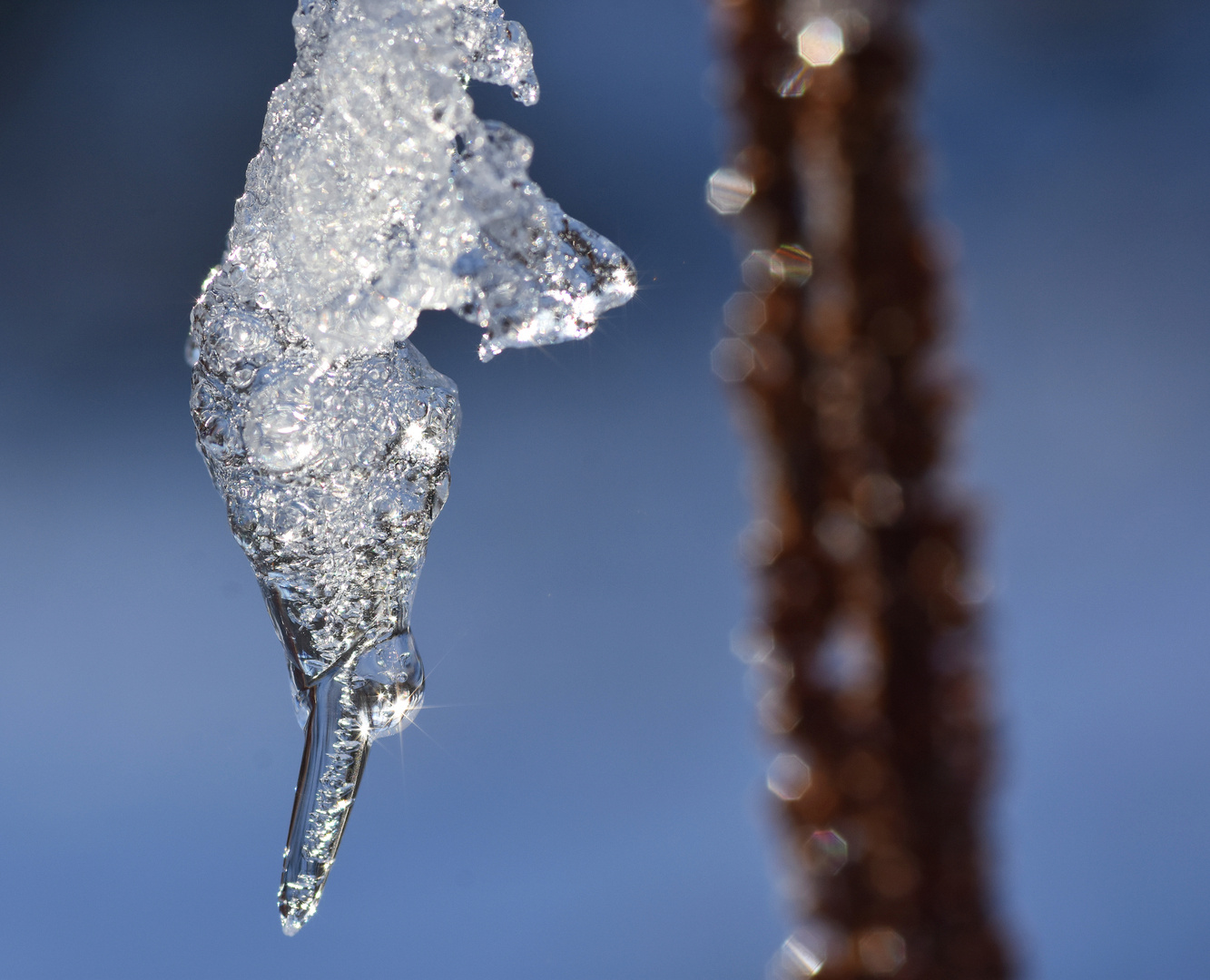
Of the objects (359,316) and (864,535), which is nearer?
(864,535)

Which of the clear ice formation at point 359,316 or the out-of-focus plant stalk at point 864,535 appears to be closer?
the out-of-focus plant stalk at point 864,535

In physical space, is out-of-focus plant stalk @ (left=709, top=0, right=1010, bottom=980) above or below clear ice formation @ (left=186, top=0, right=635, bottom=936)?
above

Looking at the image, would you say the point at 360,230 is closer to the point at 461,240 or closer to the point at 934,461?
the point at 461,240

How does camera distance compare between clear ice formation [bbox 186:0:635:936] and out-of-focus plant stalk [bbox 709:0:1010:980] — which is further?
clear ice formation [bbox 186:0:635:936]

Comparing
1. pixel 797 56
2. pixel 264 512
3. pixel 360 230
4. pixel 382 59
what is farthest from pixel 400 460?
pixel 797 56
